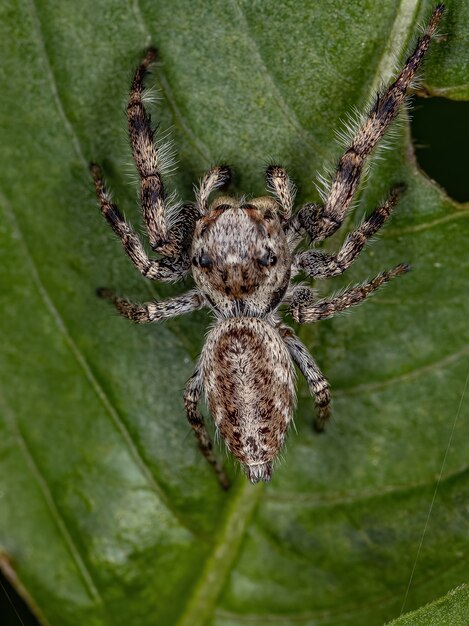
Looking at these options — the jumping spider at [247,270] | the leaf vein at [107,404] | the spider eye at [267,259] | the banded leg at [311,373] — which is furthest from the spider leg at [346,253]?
the leaf vein at [107,404]

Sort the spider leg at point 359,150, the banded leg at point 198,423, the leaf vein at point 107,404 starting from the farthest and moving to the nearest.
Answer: the leaf vein at point 107,404 → the banded leg at point 198,423 → the spider leg at point 359,150

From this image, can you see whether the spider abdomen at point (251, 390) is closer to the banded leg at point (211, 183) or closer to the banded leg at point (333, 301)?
the banded leg at point (333, 301)

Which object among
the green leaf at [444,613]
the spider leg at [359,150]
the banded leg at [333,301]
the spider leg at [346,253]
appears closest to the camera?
the green leaf at [444,613]

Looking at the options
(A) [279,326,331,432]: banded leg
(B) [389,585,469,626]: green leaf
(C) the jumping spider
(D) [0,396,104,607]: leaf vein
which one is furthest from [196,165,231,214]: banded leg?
(B) [389,585,469,626]: green leaf

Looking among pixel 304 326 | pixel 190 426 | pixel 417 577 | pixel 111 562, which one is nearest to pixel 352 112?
pixel 304 326

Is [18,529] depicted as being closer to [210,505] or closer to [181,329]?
[210,505]

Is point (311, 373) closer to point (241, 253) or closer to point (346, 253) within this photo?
point (346, 253)

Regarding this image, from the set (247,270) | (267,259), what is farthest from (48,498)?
(267,259)

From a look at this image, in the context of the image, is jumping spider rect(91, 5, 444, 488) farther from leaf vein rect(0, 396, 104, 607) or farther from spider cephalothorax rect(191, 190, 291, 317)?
leaf vein rect(0, 396, 104, 607)
